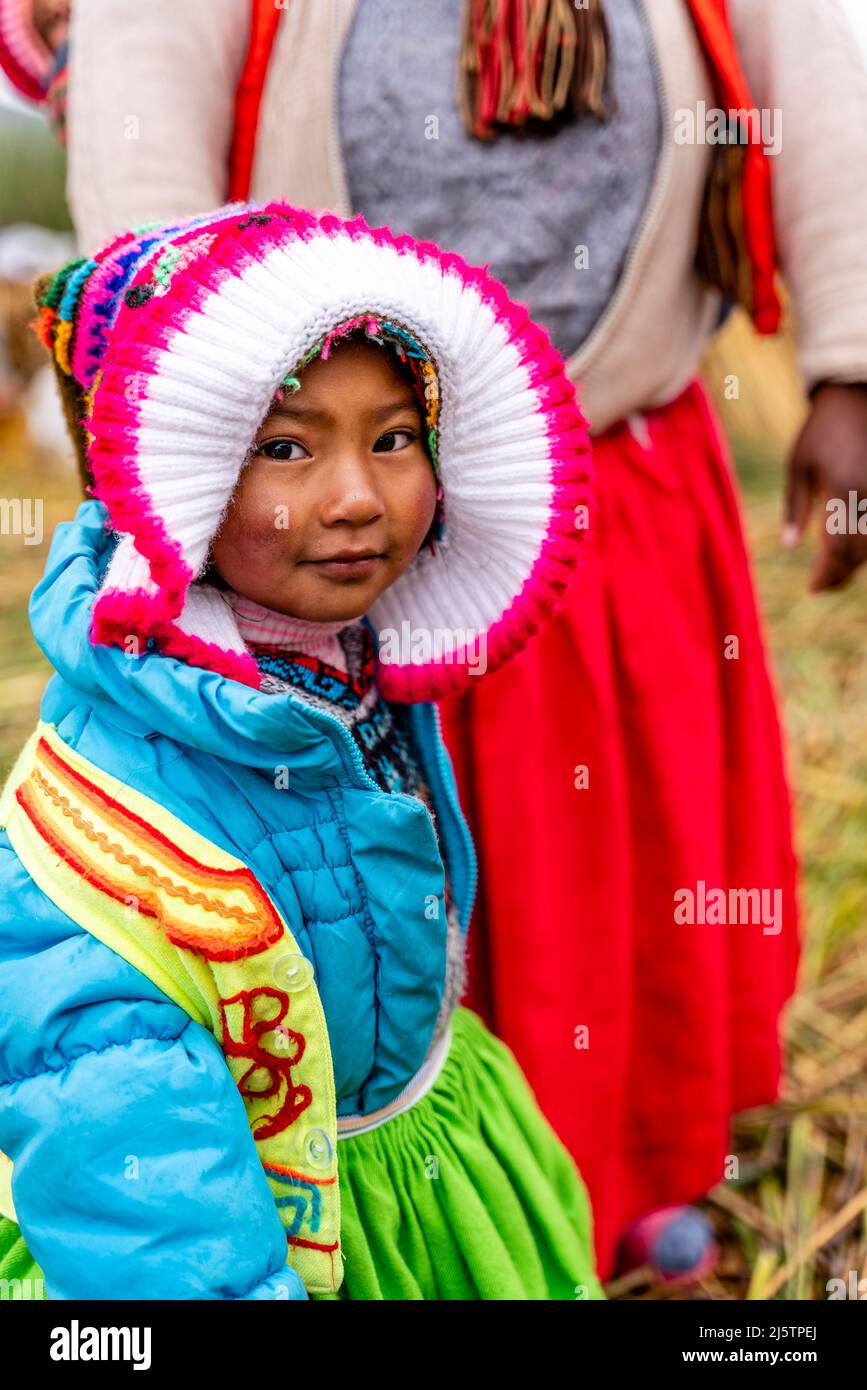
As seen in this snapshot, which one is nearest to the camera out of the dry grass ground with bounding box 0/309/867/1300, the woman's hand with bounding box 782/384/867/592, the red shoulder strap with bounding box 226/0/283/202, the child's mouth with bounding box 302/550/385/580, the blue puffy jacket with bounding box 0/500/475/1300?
the blue puffy jacket with bounding box 0/500/475/1300

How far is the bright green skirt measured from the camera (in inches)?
41.0

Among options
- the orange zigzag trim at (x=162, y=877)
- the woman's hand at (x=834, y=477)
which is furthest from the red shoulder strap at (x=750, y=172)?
the orange zigzag trim at (x=162, y=877)

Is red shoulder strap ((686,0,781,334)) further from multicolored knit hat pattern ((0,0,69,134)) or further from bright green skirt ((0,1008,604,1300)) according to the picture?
bright green skirt ((0,1008,604,1300))

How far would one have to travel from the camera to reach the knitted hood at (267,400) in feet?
2.74

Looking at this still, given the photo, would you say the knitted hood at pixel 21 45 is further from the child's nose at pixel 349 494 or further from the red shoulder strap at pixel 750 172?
the child's nose at pixel 349 494

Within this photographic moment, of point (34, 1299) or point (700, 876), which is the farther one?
point (700, 876)

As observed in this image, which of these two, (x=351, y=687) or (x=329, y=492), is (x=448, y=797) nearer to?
(x=351, y=687)

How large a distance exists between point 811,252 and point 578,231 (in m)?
0.22

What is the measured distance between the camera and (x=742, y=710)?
158cm

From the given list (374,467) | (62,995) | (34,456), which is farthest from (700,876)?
(34,456)

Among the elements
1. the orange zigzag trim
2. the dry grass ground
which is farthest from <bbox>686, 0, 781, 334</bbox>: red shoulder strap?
the dry grass ground

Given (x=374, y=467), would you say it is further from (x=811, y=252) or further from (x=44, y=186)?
(x=44, y=186)

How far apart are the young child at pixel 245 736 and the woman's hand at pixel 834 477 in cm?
47

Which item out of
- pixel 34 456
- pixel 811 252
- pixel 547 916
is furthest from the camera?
pixel 34 456
